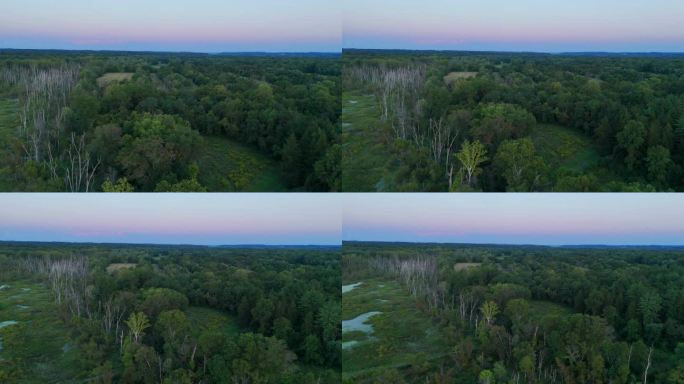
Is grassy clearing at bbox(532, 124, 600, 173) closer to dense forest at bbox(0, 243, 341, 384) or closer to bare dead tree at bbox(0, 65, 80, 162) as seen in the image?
dense forest at bbox(0, 243, 341, 384)

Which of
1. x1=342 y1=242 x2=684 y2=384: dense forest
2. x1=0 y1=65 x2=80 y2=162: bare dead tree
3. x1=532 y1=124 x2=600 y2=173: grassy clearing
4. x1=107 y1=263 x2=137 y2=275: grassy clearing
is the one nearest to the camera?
x1=342 y1=242 x2=684 y2=384: dense forest

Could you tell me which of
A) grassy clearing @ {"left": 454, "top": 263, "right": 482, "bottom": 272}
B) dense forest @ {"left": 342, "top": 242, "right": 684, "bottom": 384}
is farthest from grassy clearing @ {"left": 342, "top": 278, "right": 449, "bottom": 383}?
grassy clearing @ {"left": 454, "top": 263, "right": 482, "bottom": 272}

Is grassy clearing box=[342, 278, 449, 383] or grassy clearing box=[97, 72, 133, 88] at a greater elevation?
grassy clearing box=[97, 72, 133, 88]

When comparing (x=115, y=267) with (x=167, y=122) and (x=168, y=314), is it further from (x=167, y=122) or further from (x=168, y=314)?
(x=167, y=122)

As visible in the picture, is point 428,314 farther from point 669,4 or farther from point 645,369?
point 669,4

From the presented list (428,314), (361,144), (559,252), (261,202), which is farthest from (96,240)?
(559,252)

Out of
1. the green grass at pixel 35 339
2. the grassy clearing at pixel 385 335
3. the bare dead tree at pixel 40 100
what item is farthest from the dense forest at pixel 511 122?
the green grass at pixel 35 339

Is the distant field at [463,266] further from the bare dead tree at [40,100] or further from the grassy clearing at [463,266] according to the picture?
the bare dead tree at [40,100]
